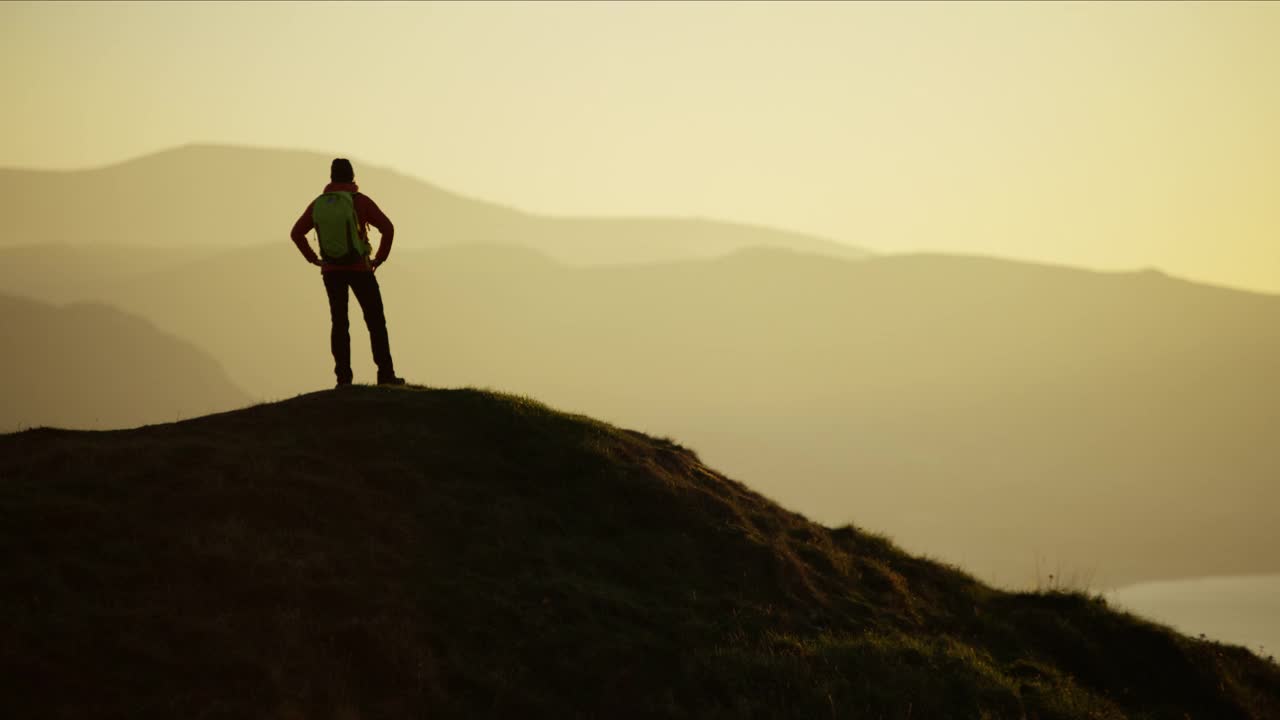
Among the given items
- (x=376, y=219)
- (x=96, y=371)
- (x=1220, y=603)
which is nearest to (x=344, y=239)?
(x=376, y=219)

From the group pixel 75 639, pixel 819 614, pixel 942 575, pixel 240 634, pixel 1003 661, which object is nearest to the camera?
pixel 75 639

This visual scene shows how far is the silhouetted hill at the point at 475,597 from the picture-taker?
9.07 metres

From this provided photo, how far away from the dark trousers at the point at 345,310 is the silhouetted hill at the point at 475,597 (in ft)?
3.13

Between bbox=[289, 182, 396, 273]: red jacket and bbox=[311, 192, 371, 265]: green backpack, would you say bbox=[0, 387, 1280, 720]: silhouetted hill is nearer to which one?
bbox=[289, 182, 396, 273]: red jacket

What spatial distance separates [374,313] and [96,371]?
18976cm

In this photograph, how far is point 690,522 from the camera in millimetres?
14969

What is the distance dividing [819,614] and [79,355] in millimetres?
199867

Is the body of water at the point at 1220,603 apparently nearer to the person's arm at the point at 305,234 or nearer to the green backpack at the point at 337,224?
the green backpack at the point at 337,224

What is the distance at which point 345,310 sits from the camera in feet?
54.9

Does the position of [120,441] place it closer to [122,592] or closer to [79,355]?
[122,592]

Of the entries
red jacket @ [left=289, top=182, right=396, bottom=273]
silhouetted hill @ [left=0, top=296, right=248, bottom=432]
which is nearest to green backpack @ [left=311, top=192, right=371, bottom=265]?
red jacket @ [left=289, top=182, right=396, bottom=273]

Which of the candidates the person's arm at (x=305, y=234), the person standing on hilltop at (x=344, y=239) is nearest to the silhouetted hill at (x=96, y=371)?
the person's arm at (x=305, y=234)

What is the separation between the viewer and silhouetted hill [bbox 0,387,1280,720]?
9.07m

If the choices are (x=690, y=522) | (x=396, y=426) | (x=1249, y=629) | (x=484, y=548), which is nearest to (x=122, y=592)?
(x=484, y=548)
